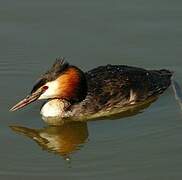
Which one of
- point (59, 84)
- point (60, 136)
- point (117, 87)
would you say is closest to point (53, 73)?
point (59, 84)

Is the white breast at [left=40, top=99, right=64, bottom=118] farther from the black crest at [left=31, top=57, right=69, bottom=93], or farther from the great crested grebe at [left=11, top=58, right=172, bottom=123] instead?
the black crest at [left=31, top=57, right=69, bottom=93]

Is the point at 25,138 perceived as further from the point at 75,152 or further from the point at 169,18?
the point at 169,18

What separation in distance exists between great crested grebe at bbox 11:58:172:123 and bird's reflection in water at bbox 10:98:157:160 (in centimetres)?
22

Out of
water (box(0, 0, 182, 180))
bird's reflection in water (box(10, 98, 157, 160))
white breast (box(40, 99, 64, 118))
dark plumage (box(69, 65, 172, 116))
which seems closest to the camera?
water (box(0, 0, 182, 180))

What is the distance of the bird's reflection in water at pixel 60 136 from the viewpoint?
26.0 feet

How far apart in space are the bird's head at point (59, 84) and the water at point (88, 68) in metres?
0.31

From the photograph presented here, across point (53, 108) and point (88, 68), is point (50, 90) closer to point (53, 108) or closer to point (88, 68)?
point (53, 108)

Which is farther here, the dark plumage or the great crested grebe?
the dark plumage

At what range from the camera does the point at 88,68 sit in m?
9.54

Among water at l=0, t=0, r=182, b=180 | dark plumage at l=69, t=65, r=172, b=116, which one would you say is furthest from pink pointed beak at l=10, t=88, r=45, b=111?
dark plumage at l=69, t=65, r=172, b=116

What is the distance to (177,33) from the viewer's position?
33.4 feet

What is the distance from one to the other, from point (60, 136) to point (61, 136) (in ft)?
0.05

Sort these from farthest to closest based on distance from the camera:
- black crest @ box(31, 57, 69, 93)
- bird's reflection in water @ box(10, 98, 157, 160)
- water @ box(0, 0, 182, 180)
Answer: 1. black crest @ box(31, 57, 69, 93)
2. bird's reflection in water @ box(10, 98, 157, 160)
3. water @ box(0, 0, 182, 180)

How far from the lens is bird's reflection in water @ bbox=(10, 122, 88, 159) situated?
26.0 ft
